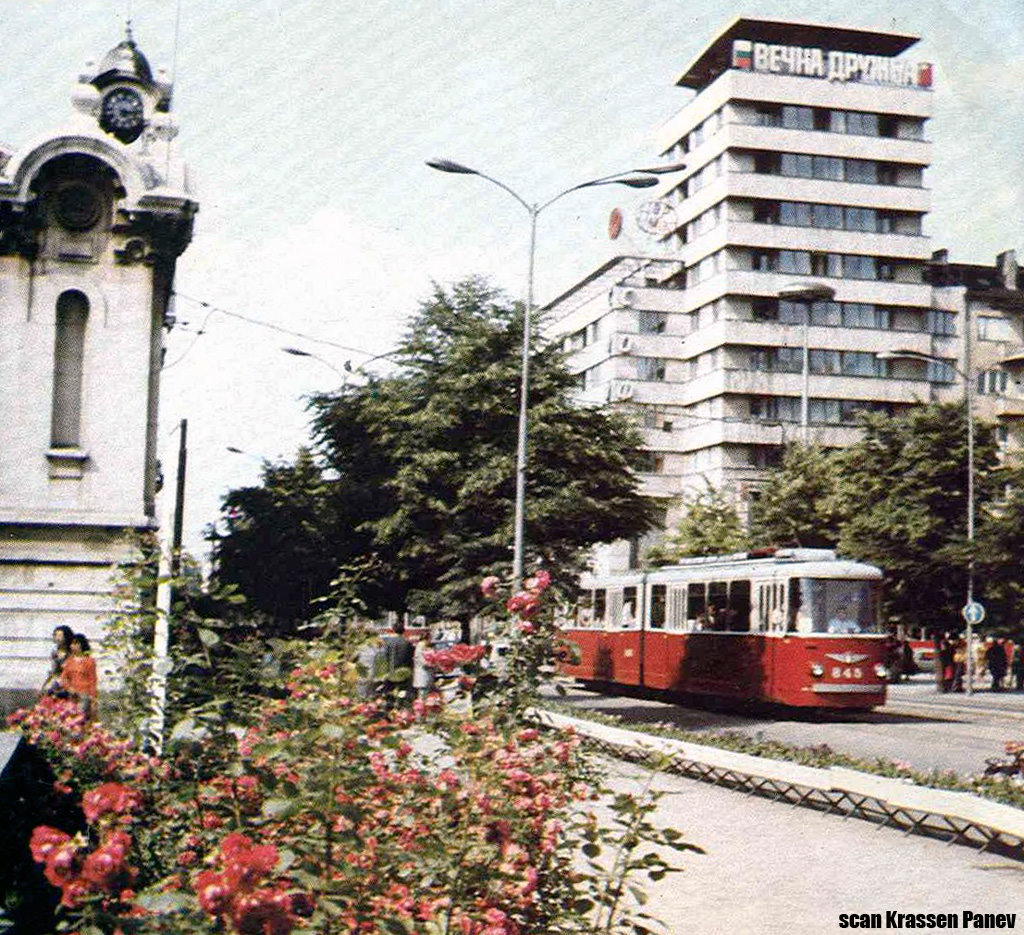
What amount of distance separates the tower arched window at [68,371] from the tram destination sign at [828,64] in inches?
2481

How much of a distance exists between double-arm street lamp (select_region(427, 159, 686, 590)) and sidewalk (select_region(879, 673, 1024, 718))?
9836mm

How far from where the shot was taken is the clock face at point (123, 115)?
24688mm

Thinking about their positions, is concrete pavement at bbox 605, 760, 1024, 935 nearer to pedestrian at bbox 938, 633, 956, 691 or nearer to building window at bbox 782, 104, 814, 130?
pedestrian at bbox 938, 633, 956, 691

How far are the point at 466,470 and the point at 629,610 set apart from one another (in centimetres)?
797

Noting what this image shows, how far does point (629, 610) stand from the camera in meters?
35.4

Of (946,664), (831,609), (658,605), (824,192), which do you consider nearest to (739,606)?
(831,609)

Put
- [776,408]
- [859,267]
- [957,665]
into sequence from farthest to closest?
[859,267] → [776,408] → [957,665]

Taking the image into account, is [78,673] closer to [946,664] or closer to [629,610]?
[629,610]

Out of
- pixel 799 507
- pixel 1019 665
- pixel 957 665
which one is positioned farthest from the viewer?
pixel 799 507

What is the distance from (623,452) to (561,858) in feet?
78.4

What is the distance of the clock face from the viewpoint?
2469cm

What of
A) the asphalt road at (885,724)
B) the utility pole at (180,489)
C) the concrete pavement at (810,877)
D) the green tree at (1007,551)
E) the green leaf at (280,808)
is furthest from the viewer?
the green tree at (1007,551)

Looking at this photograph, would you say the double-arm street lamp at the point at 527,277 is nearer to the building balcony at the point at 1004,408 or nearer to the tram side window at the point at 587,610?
the tram side window at the point at 587,610

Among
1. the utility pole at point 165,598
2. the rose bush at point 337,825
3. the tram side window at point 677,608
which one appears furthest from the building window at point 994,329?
the rose bush at point 337,825
